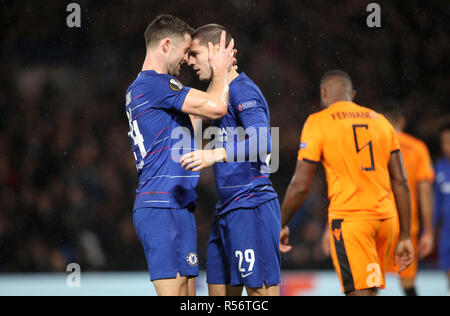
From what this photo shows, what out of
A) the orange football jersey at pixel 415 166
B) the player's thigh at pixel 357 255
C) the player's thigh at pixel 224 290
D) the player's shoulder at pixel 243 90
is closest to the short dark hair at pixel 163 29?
the player's shoulder at pixel 243 90

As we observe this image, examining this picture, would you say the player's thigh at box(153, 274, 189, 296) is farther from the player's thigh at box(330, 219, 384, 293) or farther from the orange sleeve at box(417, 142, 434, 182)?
the orange sleeve at box(417, 142, 434, 182)

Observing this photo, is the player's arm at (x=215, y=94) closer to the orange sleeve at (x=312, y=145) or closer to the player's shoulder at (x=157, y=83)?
the player's shoulder at (x=157, y=83)

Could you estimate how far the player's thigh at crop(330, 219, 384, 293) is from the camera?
11.6ft

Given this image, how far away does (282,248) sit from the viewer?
11.9 feet

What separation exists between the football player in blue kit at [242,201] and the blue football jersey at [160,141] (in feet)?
0.78

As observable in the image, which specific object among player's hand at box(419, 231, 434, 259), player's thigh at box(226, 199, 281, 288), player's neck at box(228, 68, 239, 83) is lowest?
player's hand at box(419, 231, 434, 259)

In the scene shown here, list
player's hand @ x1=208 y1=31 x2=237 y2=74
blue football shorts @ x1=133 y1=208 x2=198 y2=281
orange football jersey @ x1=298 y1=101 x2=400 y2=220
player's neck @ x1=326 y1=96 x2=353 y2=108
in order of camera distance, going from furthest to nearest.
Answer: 1. player's neck @ x1=326 y1=96 x2=353 y2=108
2. orange football jersey @ x1=298 y1=101 x2=400 y2=220
3. player's hand @ x1=208 y1=31 x2=237 y2=74
4. blue football shorts @ x1=133 y1=208 x2=198 y2=281

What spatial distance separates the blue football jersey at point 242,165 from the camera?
2959 mm

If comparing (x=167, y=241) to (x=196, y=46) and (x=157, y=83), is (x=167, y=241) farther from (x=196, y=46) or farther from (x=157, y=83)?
(x=196, y=46)

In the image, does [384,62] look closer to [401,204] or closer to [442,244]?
[442,244]

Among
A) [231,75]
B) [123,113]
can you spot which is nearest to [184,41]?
[231,75]

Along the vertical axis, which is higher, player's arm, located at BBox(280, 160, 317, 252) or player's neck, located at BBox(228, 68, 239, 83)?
player's neck, located at BBox(228, 68, 239, 83)

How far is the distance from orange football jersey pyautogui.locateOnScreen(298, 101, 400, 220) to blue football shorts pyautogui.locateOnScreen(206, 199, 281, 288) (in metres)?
0.77

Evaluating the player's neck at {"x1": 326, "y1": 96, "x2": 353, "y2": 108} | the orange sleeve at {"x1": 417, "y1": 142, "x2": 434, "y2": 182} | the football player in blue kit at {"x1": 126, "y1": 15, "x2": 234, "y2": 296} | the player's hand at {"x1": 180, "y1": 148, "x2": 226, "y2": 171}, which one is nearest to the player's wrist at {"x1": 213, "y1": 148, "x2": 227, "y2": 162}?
the player's hand at {"x1": 180, "y1": 148, "x2": 226, "y2": 171}
